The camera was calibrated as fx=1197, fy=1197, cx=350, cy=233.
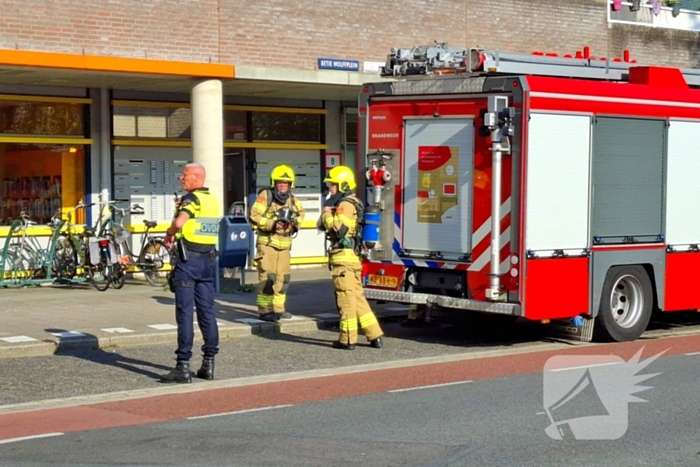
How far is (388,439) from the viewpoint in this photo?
26.9 ft

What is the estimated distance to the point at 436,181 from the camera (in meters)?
13.3

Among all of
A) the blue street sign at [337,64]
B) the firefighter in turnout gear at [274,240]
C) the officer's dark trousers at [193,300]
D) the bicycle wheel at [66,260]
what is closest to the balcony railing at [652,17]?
the blue street sign at [337,64]

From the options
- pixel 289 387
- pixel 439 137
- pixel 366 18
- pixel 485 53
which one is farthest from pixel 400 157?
pixel 366 18

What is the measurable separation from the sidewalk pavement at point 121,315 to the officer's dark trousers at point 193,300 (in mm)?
2421

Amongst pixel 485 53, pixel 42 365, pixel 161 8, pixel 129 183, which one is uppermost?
pixel 161 8

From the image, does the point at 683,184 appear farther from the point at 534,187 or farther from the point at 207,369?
the point at 207,369

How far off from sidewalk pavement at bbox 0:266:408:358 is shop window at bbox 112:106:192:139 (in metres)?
2.52

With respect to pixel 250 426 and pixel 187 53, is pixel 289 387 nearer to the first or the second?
pixel 250 426

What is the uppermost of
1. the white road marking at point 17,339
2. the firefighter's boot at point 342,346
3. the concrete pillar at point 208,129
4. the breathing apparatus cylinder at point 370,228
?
the concrete pillar at point 208,129

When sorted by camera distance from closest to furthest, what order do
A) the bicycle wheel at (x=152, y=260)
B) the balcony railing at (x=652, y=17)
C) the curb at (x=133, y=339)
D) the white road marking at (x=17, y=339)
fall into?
1. the curb at (x=133, y=339)
2. the white road marking at (x=17, y=339)
3. the bicycle wheel at (x=152, y=260)
4. the balcony railing at (x=652, y=17)

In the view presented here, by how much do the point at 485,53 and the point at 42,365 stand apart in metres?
5.58

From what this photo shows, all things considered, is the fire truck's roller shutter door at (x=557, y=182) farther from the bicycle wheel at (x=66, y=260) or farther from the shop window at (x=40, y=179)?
the shop window at (x=40, y=179)

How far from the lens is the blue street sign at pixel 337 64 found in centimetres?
1967

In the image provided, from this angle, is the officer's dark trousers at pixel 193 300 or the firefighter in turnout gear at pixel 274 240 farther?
the firefighter in turnout gear at pixel 274 240
